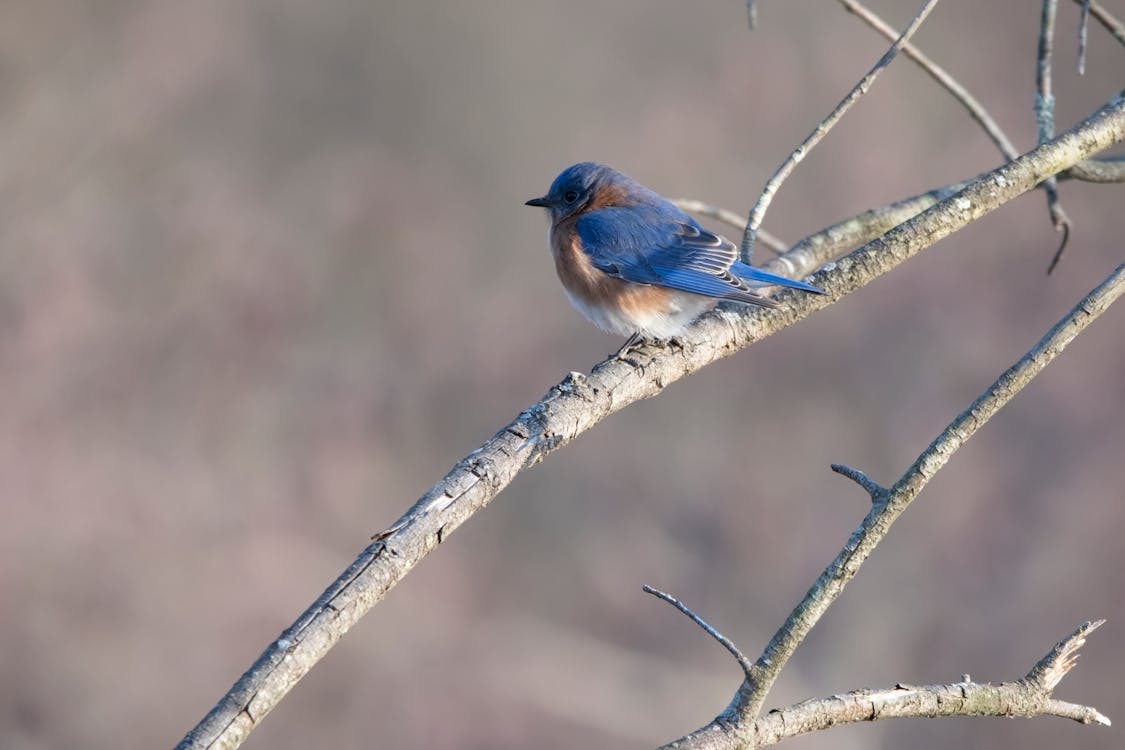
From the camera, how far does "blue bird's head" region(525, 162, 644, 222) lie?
144 inches

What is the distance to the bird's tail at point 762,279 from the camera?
2718 mm

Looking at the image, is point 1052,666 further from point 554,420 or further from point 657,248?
point 657,248

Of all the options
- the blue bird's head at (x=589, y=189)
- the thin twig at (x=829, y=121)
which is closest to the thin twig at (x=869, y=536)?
the thin twig at (x=829, y=121)

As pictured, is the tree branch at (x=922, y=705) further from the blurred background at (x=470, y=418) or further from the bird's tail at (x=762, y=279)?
the blurred background at (x=470, y=418)

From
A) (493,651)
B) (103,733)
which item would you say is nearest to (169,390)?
(103,733)

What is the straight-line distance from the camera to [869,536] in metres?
2.00

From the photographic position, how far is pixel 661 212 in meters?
3.65

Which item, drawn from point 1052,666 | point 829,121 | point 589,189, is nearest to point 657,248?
point 589,189

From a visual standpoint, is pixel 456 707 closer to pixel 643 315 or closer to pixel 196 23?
pixel 643 315

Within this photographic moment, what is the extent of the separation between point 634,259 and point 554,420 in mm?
1261

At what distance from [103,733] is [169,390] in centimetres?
183

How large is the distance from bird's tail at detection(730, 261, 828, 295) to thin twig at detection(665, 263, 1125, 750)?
0.65m

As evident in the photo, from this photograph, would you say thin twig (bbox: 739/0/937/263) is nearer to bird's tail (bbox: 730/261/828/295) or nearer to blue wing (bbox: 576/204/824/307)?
bird's tail (bbox: 730/261/828/295)

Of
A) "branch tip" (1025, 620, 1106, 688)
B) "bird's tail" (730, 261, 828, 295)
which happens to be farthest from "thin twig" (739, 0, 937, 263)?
"branch tip" (1025, 620, 1106, 688)
